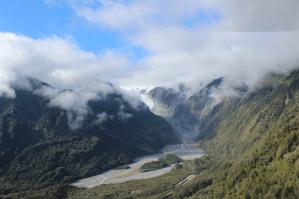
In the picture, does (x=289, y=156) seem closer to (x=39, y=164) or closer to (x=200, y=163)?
(x=200, y=163)

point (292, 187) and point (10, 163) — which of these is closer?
point (292, 187)

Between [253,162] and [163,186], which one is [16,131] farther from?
[253,162]

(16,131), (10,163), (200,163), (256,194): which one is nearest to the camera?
(256,194)

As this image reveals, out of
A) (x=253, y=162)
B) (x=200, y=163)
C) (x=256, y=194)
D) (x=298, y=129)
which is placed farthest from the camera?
(x=200, y=163)

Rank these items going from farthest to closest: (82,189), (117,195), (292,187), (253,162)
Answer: (82,189) → (117,195) → (253,162) → (292,187)

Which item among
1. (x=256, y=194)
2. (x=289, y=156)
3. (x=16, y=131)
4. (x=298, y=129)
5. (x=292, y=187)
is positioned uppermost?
(x=16, y=131)

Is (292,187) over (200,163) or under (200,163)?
over

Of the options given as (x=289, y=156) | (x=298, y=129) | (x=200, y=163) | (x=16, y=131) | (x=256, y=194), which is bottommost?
(x=200, y=163)

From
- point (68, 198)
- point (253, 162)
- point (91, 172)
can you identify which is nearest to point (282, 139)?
point (253, 162)

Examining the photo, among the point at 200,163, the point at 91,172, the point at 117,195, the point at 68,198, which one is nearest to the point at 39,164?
the point at 91,172

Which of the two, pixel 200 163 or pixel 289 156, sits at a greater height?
pixel 289 156
